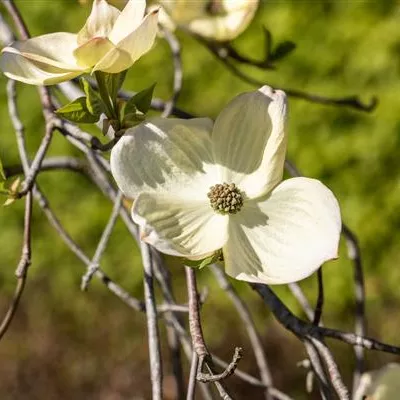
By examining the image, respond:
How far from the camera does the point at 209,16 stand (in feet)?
2.46

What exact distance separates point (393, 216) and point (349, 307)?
29 cm

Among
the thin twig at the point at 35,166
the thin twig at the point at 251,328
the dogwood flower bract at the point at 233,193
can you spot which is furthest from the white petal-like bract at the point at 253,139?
the thin twig at the point at 251,328

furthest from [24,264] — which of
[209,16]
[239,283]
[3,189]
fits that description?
[239,283]

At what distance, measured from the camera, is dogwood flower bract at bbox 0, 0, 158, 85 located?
45cm

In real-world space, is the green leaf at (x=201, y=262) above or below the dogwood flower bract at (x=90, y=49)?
below

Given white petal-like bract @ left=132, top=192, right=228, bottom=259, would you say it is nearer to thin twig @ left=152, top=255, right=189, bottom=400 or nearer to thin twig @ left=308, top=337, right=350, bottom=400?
thin twig @ left=308, top=337, right=350, bottom=400

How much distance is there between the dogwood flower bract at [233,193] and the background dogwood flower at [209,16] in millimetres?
243

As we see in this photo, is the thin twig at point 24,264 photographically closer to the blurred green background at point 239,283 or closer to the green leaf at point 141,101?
the green leaf at point 141,101

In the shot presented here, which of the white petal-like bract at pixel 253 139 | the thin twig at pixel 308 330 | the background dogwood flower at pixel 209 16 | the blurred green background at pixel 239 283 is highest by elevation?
the blurred green background at pixel 239 283

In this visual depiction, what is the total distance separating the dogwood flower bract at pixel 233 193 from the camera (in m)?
0.46

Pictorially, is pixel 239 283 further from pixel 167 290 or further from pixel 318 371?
pixel 318 371

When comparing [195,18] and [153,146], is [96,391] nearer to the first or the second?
[195,18]

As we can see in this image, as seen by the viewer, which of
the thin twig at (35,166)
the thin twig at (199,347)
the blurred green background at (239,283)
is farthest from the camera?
the blurred green background at (239,283)

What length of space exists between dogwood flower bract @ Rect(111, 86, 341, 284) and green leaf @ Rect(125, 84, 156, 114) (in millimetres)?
15
